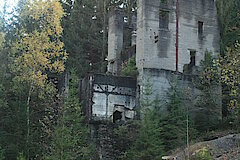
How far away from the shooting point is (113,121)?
27.0m

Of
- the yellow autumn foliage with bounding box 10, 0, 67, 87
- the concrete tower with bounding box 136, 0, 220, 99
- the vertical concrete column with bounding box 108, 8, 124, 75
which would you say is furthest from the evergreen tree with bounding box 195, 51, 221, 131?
the yellow autumn foliage with bounding box 10, 0, 67, 87

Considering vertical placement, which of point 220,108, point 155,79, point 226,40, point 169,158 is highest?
point 226,40

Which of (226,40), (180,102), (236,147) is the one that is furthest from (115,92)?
(226,40)

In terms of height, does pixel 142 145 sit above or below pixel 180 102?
below

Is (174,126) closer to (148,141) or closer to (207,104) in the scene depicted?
(148,141)

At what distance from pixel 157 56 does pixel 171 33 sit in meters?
2.22

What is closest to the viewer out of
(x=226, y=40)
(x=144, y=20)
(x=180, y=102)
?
(x=180, y=102)

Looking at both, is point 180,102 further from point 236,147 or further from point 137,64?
point 236,147

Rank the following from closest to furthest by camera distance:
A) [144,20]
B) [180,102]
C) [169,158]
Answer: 1. [169,158]
2. [180,102]
3. [144,20]

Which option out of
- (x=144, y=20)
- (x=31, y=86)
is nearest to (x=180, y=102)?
(x=144, y=20)

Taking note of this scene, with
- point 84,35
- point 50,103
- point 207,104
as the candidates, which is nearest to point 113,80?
point 50,103

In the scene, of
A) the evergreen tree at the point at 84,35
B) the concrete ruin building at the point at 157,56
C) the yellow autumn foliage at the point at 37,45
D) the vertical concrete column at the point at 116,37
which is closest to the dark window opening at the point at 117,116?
the concrete ruin building at the point at 157,56

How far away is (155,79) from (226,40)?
366 inches

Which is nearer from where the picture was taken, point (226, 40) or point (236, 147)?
point (236, 147)
